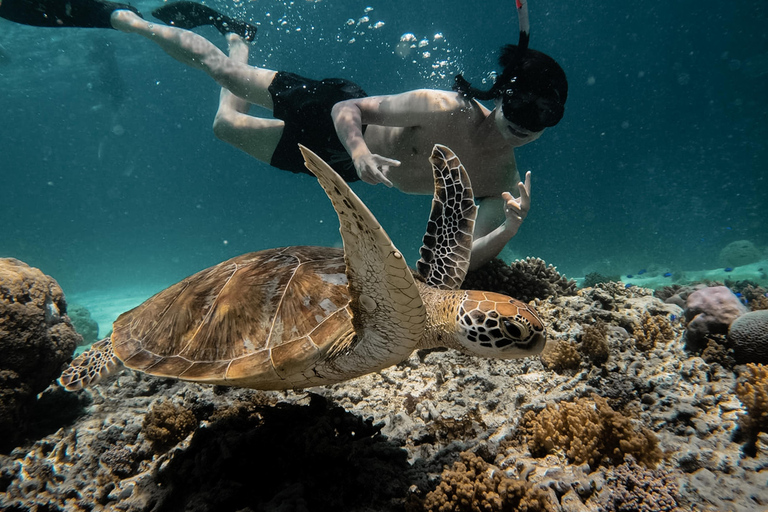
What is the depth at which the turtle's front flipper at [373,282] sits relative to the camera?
3.81 feet

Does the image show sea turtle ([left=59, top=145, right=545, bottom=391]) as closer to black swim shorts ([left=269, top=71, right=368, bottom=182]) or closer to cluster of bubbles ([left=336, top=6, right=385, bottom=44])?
black swim shorts ([left=269, top=71, right=368, bottom=182])

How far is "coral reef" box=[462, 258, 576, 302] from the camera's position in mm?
3545

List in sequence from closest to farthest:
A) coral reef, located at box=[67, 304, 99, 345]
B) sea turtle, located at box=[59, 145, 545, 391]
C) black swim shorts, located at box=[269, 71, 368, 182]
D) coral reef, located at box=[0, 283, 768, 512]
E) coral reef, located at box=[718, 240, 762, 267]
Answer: sea turtle, located at box=[59, 145, 545, 391], coral reef, located at box=[0, 283, 768, 512], black swim shorts, located at box=[269, 71, 368, 182], coral reef, located at box=[67, 304, 99, 345], coral reef, located at box=[718, 240, 762, 267]

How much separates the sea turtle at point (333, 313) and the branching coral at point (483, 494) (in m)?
0.58

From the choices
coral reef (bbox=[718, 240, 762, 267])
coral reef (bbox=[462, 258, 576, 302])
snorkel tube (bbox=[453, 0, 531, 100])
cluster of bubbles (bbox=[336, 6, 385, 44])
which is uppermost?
cluster of bubbles (bbox=[336, 6, 385, 44])

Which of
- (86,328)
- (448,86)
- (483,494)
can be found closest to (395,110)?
(483,494)

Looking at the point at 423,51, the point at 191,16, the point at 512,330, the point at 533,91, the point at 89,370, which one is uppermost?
the point at 423,51

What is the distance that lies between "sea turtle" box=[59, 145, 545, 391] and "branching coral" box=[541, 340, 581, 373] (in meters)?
1.02

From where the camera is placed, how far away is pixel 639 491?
4.58ft

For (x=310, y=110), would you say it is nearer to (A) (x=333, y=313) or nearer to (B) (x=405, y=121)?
(B) (x=405, y=121)

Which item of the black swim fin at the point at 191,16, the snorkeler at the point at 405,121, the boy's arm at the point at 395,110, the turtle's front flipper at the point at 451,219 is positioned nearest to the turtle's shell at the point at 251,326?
the turtle's front flipper at the point at 451,219

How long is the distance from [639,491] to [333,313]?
1658 millimetres

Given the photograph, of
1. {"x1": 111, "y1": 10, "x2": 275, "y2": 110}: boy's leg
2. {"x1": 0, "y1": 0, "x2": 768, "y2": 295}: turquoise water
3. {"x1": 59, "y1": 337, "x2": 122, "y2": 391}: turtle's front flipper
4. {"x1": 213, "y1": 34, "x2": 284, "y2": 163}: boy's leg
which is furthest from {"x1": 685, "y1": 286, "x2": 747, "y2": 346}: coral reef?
{"x1": 0, "y1": 0, "x2": 768, "y2": 295}: turquoise water

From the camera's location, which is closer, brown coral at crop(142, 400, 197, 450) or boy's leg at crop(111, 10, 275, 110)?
brown coral at crop(142, 400, 197, 450)
